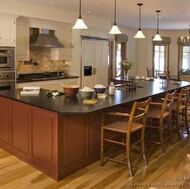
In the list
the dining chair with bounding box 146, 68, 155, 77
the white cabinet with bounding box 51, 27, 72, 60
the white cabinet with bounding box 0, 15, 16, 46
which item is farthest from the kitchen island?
the dining chair with bounding box 146, 68, 155, 77

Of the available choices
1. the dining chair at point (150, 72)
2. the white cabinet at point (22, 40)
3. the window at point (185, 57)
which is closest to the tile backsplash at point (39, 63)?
the white cabinet at point (22, 40)

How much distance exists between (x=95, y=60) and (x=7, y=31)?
2.92m

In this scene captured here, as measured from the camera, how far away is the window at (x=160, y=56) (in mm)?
10758

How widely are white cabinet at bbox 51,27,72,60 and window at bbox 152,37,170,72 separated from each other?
16.7ft

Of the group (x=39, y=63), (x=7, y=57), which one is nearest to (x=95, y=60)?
(x=39, y=63)

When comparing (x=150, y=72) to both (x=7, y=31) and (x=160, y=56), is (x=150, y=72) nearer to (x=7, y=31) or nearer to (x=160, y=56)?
(x=160, y=56)

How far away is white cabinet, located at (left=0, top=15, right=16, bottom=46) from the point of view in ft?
17.0

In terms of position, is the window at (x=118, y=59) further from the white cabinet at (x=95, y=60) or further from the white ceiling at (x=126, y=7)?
the white ceiling at (x=126, y=7)

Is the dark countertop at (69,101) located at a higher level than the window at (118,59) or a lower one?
lower

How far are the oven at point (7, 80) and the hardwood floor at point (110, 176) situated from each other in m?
1.96

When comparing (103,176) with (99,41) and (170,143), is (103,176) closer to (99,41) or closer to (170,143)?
(170,143)

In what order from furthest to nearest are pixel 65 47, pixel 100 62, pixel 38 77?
pixel 100 62 < pixel 65 47 < pixel 38 77

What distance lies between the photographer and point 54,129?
9.59 feet

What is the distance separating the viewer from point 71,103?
127 inches
